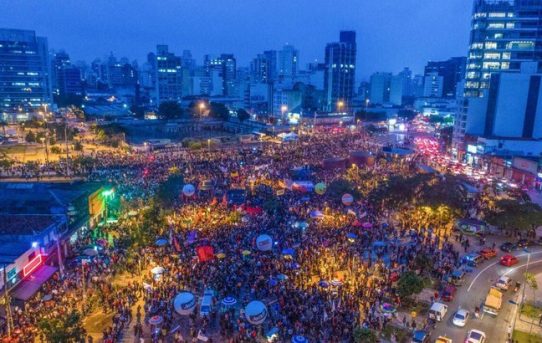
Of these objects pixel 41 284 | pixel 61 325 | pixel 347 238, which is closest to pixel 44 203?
pixel 41 284

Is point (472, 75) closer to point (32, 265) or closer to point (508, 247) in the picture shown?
point (508, 247)

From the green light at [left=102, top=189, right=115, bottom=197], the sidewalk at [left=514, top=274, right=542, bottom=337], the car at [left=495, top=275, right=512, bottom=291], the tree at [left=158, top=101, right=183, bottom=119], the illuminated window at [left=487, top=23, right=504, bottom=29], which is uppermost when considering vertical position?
the illuminated window at [left=487, top=23, right=504, bottom=29]

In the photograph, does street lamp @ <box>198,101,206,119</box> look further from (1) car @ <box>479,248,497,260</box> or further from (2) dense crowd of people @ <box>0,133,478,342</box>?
(1) car @ <box>479,248,497,260</box>

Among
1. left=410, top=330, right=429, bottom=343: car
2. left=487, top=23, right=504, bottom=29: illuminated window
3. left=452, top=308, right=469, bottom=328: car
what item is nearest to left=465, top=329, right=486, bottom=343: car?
left=452, top=308, right=469, bottom=328: car

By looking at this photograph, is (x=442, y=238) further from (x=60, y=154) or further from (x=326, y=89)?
(x=326, y=89)

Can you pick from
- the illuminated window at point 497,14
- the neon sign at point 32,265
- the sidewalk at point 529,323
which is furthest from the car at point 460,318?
the illuminated window at point 497,14

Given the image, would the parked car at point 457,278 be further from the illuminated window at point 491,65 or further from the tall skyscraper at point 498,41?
the illuminated window at point 491,65
